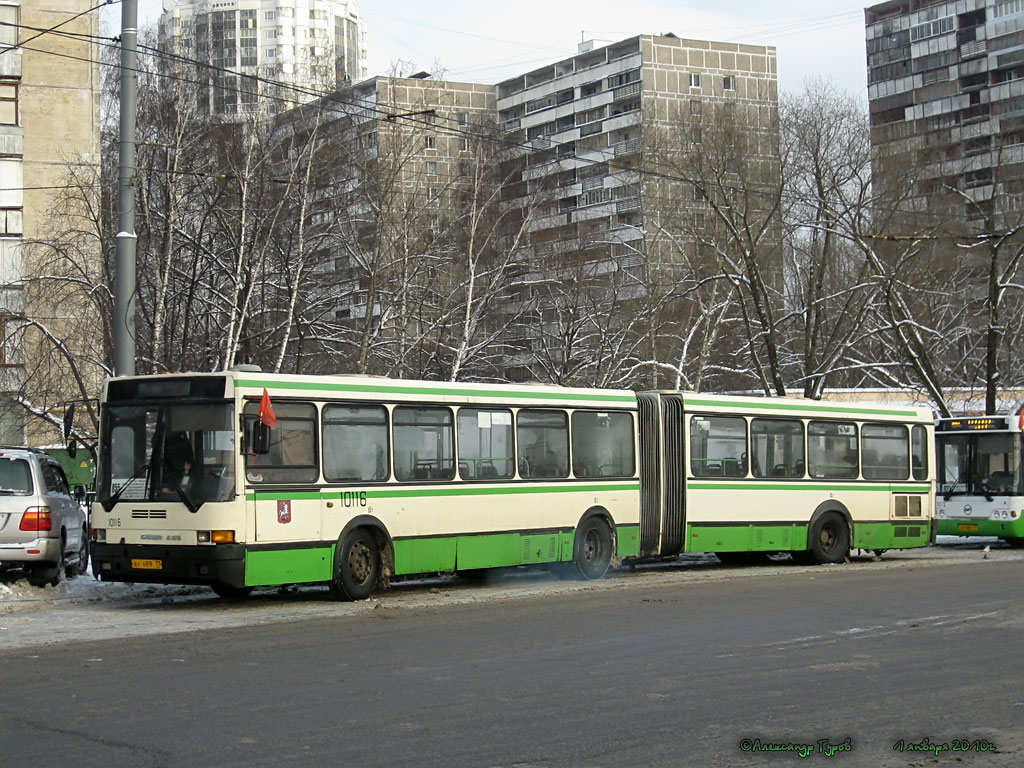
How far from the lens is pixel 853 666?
34.6 ft

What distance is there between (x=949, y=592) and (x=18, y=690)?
11534mm

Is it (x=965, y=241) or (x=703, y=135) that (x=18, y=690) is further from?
(x=965, y=241)

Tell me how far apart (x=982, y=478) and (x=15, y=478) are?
2035 cm

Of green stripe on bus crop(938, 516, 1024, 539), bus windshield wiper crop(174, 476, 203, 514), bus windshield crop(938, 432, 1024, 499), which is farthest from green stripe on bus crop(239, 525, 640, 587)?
bus windshield crop(938, 432, 1024, 499)

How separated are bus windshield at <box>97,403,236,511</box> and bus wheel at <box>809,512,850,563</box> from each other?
37.1 feet

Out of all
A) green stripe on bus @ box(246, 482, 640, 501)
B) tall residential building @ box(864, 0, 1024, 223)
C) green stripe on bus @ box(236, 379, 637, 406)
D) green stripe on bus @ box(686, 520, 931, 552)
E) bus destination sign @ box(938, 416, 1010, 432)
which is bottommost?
green stripe on bus @ box(686, 520, 931, 552)

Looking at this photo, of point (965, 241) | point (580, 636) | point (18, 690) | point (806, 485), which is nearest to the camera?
point (18, 690)

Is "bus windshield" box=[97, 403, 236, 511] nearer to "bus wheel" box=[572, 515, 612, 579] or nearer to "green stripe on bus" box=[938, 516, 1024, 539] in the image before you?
"bus wheel" box=[572, 515, 612, 579]

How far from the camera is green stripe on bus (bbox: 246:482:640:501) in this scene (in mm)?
15109

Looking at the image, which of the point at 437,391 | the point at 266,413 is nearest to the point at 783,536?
the point at 437,391

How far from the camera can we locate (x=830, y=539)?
75.3ft

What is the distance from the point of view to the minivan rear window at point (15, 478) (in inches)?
658

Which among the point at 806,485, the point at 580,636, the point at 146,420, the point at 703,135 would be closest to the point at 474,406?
the point at 146,420

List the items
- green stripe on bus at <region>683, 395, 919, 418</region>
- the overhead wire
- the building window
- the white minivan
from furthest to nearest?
the building window < the overhead wire < green stripe on bus at <region>683, 395, 919, 418</region> < the white minivan
